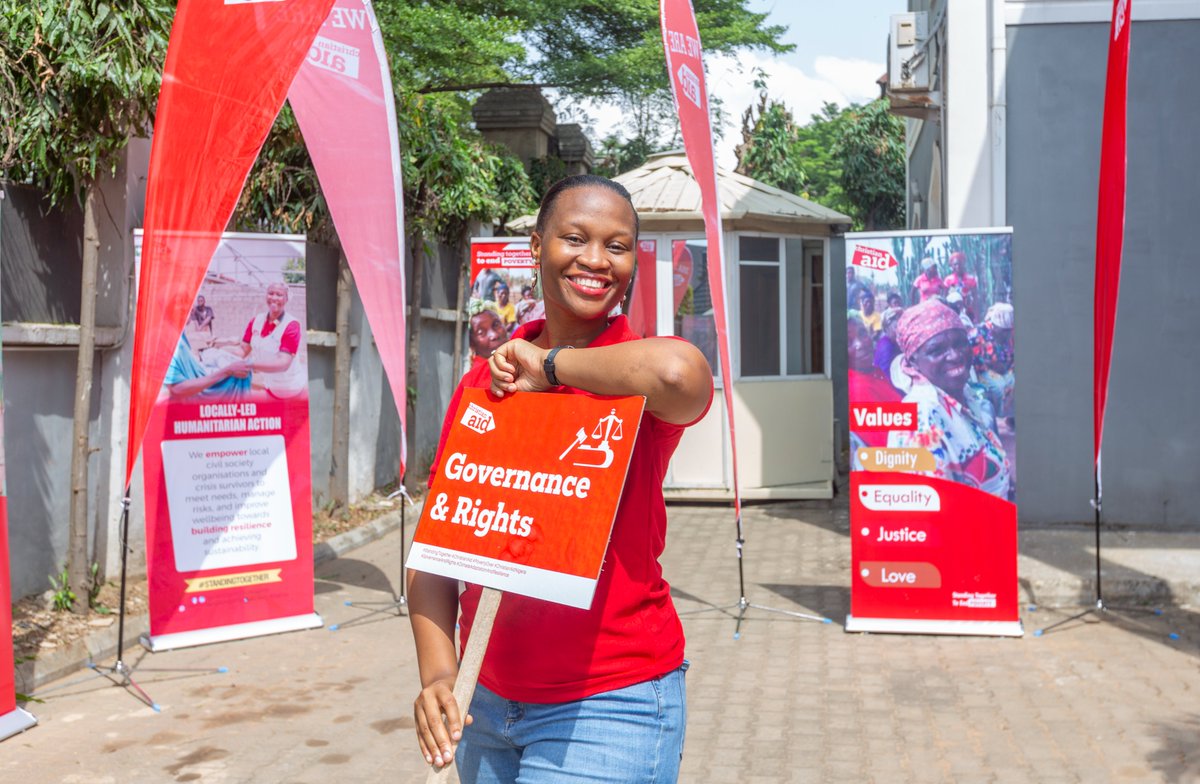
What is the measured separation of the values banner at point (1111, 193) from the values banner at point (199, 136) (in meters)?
4.16

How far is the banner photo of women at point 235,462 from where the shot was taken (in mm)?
6867

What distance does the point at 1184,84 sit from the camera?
9086 millimetres

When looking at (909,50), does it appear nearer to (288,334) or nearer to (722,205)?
(722,205)

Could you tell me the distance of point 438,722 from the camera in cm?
Answer: 197

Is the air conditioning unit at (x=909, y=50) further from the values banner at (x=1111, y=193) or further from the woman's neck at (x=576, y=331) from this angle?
the woman's neck at (x=576, y=331)

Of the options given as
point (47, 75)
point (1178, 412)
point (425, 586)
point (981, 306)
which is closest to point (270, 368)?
point (47, 75)

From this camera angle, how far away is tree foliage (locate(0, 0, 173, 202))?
6176mm

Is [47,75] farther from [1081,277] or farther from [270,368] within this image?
[1081,277]

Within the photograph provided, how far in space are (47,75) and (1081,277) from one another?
698 cm

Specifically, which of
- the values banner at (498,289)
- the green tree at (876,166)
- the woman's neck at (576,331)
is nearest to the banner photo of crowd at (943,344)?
the values banner at (498,289)

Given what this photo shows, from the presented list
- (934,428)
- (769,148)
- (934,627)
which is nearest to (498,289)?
(934,428)

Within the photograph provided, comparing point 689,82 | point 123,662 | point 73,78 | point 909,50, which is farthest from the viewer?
point 909,50

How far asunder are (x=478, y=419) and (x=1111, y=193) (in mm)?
5616

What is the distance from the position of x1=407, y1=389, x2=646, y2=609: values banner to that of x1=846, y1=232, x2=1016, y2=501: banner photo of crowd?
520 cm
